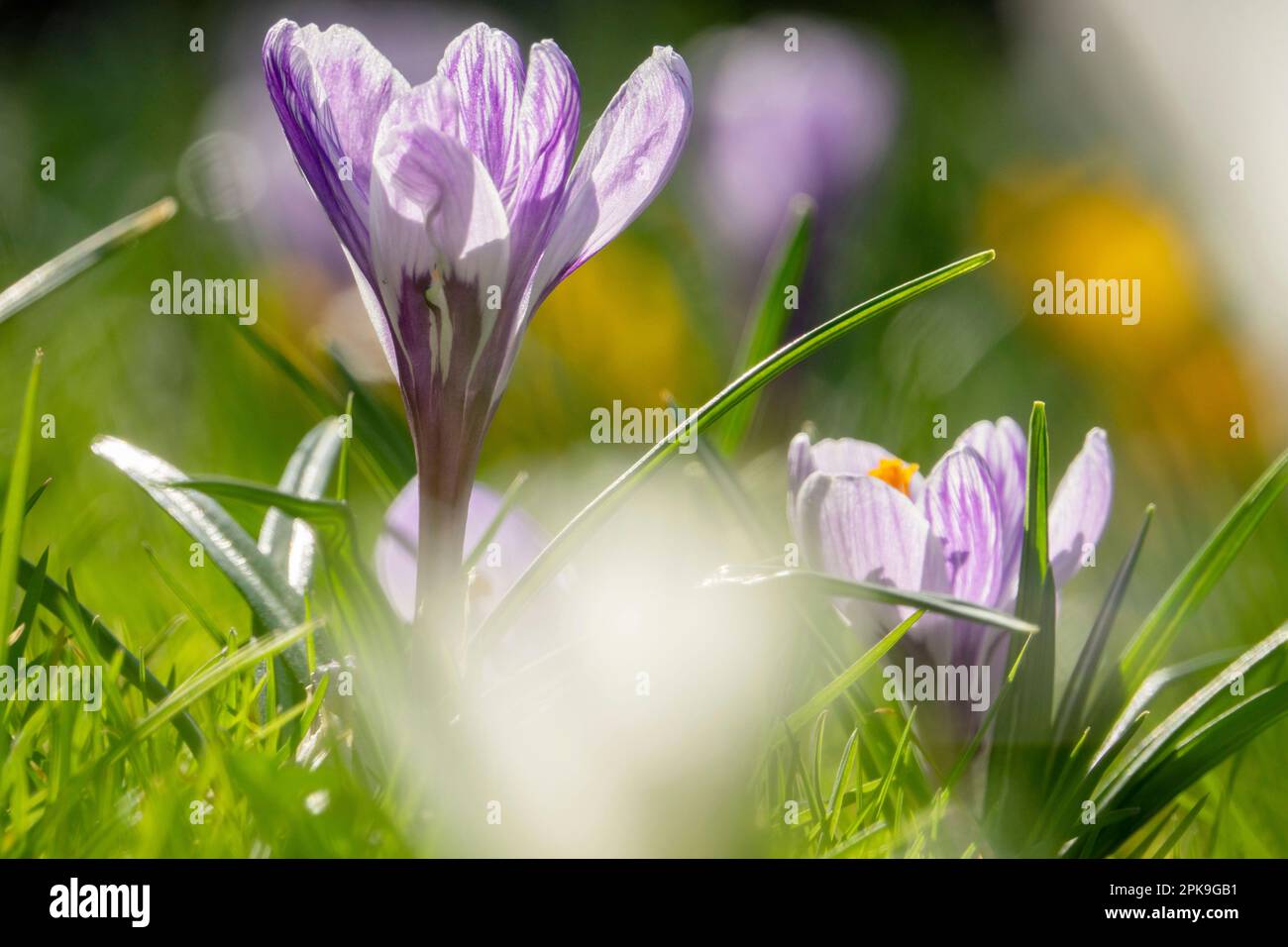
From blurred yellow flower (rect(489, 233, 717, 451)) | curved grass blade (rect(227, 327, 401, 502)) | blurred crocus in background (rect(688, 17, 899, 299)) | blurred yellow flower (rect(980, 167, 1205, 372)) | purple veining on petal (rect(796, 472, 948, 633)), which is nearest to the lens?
purple veining on petal (rect(796, 472, 948, 633))

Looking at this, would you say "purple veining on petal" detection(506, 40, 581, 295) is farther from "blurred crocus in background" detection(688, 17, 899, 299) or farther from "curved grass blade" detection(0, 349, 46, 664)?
"blurred crocus in background" detection(688, 17, 899, 299)

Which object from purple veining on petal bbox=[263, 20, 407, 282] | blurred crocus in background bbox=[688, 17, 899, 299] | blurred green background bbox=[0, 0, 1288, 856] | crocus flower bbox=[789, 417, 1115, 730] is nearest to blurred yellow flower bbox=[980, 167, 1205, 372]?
blurred green background bbox=[0, 0, 1288, 856]

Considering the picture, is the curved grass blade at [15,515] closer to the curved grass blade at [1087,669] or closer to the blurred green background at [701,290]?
the blurred green background at [701,290]

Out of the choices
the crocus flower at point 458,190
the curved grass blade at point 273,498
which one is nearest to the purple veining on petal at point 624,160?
the crocus flower at point 458,190

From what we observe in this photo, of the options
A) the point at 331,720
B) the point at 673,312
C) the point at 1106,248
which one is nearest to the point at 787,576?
the point at 331,720

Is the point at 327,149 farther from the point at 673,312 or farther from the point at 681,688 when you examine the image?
the point at 673,312

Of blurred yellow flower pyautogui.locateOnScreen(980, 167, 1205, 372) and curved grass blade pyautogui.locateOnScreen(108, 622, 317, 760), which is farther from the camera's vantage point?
blurred yellow flower pyautogui.locateOnScreen(980, 167, 1205, 372)

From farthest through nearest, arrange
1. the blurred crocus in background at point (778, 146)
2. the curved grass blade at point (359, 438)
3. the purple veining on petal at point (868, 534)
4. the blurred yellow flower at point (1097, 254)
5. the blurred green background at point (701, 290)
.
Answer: the blurred yellow flower at point (1097, 254) < the blurred crocus in background at point (778, 146) < the blurred green background at point (701, 290) < the curved grass blade at point (359, 438) < the purple veining on petal at point (868, 534)

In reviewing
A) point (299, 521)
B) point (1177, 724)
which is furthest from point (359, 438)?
point (1177, 724)
